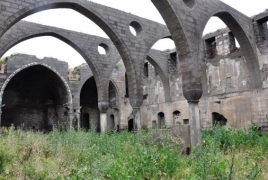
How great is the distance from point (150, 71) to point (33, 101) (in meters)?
10.1

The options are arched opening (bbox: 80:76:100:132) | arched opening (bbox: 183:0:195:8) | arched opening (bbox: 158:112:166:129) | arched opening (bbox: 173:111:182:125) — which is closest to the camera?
arched opening (bbox: 183:0:195:8)

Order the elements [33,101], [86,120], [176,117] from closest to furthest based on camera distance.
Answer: [176,117]
[33,101]
[86,120]

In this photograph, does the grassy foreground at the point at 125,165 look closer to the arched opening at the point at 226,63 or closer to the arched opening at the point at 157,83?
the arched opening at the point at 226,63

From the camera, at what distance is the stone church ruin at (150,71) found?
7621mm

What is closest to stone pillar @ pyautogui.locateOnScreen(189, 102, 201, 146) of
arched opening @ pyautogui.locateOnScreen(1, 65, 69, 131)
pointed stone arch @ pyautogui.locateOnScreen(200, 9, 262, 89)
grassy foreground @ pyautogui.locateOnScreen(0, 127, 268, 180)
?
grassy foreground @ pyautogui.locateOnScreen(0, 127, 268, 180)

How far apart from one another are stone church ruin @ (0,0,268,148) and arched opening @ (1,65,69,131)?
74mm

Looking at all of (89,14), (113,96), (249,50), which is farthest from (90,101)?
(249,50)

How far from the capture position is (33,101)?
65.2 feet

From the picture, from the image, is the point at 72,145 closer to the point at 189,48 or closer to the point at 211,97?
the point at 189,48

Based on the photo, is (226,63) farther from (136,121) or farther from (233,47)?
(136,121)

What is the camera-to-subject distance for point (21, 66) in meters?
15.1

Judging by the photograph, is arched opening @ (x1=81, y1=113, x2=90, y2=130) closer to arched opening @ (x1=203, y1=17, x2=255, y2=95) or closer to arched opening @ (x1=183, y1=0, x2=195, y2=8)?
arched opening @ (x1=203, y1=17, x2=255, y2=95)

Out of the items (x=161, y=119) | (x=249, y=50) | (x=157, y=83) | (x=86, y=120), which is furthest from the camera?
(x=86, y=120)

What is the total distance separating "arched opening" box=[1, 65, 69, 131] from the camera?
18.1 metres
